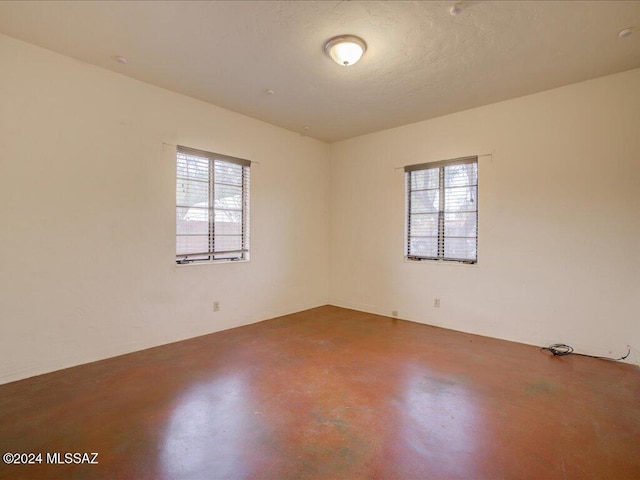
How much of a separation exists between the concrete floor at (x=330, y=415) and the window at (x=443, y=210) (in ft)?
4.67

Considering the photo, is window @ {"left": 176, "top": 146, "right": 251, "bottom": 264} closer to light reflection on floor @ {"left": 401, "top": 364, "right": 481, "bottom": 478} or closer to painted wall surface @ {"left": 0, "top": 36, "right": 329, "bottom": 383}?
painted wall surface @ {"left": 0, "top": 36, "right": 329, "bottom": 383}

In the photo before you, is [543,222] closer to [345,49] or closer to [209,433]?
[345,49]

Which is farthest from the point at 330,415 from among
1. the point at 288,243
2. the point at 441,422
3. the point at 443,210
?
the point at 443,210

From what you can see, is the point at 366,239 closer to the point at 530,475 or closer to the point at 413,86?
the point at 413,86

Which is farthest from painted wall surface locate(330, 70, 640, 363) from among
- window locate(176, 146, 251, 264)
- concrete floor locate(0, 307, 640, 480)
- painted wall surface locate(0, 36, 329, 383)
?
painted wall surface locate(0, 36, 329, 383)

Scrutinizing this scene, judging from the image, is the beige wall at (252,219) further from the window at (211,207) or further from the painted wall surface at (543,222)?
the window at (211,207)

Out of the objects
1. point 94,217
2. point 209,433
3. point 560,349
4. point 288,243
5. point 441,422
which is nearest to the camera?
point 209,433

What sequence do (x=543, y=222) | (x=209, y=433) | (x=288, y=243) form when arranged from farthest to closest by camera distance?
1. (x=288, y=243)
2. (x=543, y=222)
3. (x=209, y=433)

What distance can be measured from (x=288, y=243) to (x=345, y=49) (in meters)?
3.00

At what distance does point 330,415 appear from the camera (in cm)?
219

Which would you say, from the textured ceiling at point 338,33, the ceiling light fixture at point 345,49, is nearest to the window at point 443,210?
the textured ceiling at point 338,33

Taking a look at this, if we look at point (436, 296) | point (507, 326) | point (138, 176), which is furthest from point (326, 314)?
point (138, 176)

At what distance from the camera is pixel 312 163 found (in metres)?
5.40

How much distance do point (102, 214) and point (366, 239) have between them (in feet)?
11.8
